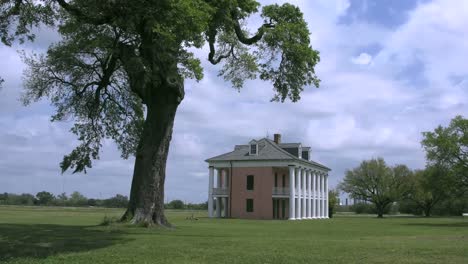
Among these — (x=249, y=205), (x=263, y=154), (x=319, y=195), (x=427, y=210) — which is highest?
(x=263, y=154)

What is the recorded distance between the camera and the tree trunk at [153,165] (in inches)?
1000

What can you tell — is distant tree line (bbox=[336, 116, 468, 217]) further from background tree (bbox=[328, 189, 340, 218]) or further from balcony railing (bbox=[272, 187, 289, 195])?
balcony railing (bbox=[272, 187, 289, 195])

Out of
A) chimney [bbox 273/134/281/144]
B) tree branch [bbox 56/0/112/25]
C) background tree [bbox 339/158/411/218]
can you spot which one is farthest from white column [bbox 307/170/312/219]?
tree branch [bbox 56/0/112/25]

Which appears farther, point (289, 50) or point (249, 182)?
point (249, 182)

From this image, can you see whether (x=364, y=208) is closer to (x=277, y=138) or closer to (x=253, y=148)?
(x=277, y=138)

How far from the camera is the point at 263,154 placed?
215ft

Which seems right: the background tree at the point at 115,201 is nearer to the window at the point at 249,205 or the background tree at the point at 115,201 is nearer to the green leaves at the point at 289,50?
the window at the point at 249,205

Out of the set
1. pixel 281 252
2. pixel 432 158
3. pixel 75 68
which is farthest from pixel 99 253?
pixel 432 158

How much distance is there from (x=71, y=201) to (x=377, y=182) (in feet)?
264

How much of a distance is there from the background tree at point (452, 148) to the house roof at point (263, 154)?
1715 cm

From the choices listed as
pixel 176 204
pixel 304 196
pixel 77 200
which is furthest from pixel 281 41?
pixel 77 200

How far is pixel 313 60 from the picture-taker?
1040 inches

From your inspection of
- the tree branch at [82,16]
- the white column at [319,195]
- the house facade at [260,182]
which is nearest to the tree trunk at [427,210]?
the white column at [319,195]

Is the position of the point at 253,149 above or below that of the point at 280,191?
above
